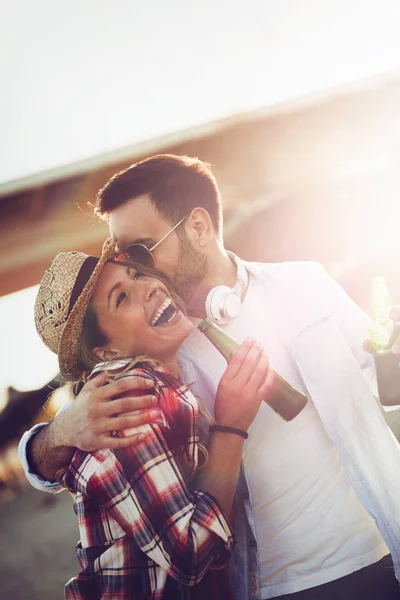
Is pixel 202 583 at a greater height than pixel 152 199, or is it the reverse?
pixel 152 199

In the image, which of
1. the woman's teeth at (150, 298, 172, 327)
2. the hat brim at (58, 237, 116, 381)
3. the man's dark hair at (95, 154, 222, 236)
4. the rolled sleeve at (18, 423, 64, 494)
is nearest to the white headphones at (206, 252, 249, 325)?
the woman's teeth at (150, 298, 172, 327)

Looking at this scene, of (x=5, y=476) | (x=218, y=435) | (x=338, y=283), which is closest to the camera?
(x=218, y=435)

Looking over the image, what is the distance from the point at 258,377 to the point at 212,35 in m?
1.25

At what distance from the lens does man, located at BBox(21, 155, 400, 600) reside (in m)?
1.20

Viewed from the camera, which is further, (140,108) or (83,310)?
(140,108)

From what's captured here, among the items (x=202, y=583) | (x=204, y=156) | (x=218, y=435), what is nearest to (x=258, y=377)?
(x=218, y=435)

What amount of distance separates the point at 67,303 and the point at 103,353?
18cm

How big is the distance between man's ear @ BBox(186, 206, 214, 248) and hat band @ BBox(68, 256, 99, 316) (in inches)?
12.9

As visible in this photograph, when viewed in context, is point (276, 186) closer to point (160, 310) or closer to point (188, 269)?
point (188, 269)

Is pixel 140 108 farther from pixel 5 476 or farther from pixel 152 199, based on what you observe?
pixel 5 476

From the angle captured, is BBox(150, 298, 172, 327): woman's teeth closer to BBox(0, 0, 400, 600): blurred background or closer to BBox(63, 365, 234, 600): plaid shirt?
BBox(63, 365, 234, 600): plaid shirt

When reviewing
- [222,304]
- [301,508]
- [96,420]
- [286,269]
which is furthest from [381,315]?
[96,420]

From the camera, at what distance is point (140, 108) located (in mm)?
1664

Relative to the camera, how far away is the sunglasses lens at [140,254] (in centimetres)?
134
